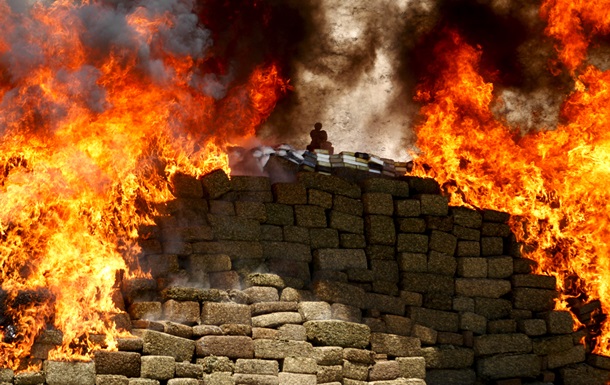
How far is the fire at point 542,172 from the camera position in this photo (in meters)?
16.1

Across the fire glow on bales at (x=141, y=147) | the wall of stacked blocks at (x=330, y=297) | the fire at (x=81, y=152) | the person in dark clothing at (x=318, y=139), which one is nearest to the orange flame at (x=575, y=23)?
the fire glow on bales at (x=141, y=147)

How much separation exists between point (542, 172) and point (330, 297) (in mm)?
4501

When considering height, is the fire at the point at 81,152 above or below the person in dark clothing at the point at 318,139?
below

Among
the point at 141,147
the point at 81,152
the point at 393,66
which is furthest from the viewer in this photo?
the point at 393,66

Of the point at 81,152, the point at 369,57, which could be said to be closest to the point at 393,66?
the point at 369,57

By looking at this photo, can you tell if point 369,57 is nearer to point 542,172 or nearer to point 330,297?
→ point 542,172

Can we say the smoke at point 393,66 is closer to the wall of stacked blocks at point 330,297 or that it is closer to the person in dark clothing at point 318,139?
the person in dark clothing at point 318,139

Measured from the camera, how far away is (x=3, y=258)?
12586 millimetres

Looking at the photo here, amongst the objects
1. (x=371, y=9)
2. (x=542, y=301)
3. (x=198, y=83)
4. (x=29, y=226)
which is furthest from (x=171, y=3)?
(x=542, y=301)

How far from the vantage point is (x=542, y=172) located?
1662 cm

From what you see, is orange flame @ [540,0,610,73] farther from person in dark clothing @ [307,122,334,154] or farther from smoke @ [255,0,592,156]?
→ person in dark clothing @ [307,122,334,154]

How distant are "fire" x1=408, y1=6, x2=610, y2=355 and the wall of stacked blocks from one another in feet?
1.44

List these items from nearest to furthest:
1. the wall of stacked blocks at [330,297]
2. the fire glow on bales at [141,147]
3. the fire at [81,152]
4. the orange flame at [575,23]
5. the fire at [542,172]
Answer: the fire at [81,152] < the fire glow on bales at [141,147] < the wall of stacked blocks at [330,297] < the fire at [542,172] < the orange flame at [575,23]

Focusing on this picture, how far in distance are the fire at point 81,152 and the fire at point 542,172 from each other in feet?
12.4
